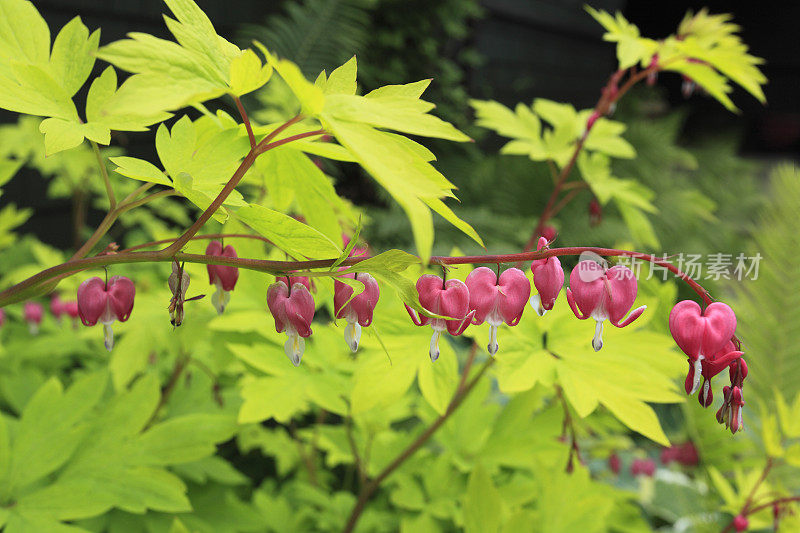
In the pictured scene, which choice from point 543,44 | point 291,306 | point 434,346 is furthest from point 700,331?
point 543,44

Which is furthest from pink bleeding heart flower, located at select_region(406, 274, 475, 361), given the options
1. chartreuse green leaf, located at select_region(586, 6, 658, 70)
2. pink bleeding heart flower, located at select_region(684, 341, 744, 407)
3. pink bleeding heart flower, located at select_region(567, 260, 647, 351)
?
chartreuse green leaf, located at select_region(586, 6, 658, 70)

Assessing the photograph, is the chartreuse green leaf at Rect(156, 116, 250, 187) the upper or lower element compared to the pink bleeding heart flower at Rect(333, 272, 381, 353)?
upper

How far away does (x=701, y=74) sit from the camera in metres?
1.24

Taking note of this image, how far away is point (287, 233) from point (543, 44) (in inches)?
240

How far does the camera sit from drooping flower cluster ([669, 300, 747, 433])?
0.57 m

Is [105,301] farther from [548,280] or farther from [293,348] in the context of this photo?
[548,280]

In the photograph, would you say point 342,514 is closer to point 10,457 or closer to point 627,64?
point 10,457

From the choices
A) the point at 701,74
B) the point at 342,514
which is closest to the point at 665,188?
the point at 701,74

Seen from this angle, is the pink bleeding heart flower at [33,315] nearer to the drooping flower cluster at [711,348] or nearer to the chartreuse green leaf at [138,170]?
the chartreuse green leaf at [138,170]

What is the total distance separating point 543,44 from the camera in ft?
19.8

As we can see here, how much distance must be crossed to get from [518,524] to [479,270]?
19.0 inches

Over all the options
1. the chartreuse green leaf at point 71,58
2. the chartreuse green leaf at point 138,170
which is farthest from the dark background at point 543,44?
the chartreuse green leaf at point 138,170

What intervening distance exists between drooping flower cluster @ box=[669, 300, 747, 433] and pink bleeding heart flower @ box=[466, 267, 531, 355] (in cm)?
15

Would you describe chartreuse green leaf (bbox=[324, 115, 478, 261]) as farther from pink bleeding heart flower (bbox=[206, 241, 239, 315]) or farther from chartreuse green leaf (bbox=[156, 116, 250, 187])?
pink bleeding heart flower (bbox=[206, 241, 239, 315])
